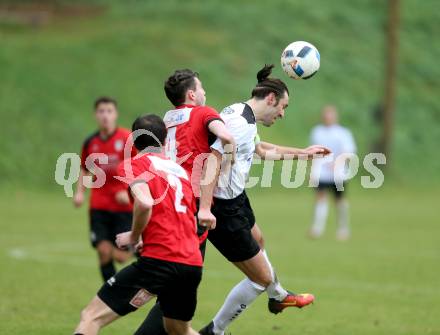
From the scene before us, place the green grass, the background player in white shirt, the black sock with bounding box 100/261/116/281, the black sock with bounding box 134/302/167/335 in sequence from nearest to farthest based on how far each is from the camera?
1. the black sock with bounding box 134/302/167/335
2. the black sock with bounding box 100/261/116/281
3. the background player in white shirt
4. the green grass

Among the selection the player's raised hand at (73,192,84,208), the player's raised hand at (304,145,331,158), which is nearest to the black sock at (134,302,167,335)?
the player's raised hand at (304,145,331,158)

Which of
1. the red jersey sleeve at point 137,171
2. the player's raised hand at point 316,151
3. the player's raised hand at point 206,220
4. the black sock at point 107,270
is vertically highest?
the player's raised hand at point 316,151

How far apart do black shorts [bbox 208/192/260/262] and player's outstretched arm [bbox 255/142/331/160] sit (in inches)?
32.6

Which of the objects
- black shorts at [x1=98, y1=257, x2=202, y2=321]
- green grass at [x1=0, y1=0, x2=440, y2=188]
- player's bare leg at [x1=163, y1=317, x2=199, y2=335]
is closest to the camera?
black shorts at [x1=98, y1=257, x2=202, y2=321]

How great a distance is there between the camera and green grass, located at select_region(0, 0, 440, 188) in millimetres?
27828

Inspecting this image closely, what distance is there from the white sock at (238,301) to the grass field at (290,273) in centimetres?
90

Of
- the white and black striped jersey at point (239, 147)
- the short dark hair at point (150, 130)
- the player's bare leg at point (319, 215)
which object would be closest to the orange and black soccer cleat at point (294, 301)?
the white and black striped jersey at point (239, 147)

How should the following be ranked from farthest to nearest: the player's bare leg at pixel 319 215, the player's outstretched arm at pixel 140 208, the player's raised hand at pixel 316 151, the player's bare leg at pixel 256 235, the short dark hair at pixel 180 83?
the player's bare leg at pixel 319 215 → the player's raised hand at pixel 316 151 → the player's bare leg at pixel 256 235 → the short dark hair at pixel 180 83 → the player's outstretched arm at pixel 140 208

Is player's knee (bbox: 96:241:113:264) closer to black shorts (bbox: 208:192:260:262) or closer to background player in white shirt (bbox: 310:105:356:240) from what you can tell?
black shorts (bbox: 208:192:260:262)

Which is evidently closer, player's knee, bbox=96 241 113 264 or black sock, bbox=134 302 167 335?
black sock, bbox=134 302 167 335

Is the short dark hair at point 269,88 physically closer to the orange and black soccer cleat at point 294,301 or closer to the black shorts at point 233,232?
the black shorts at point 233,232

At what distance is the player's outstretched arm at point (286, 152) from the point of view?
8.35 m

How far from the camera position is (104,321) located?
6379mm

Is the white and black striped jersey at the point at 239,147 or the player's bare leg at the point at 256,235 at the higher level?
the white and black striped jersey at the point at 239,147
